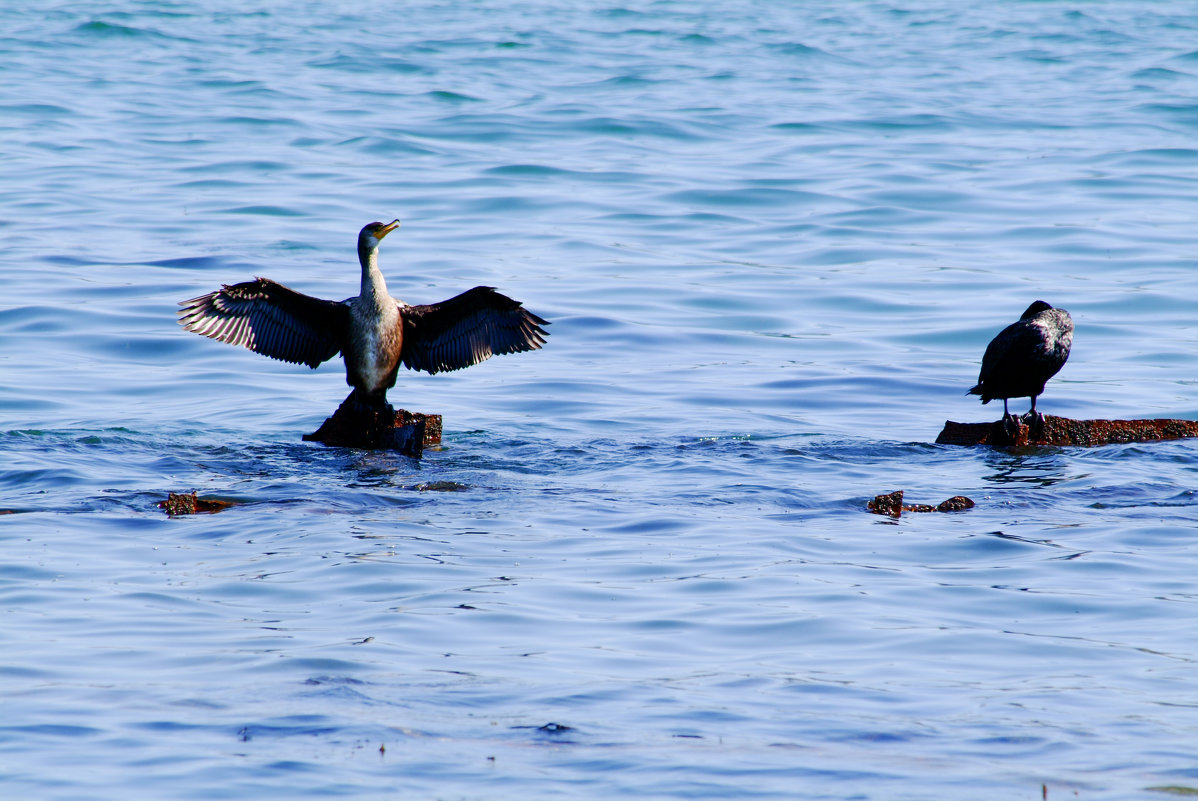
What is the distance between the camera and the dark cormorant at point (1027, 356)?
29.7 ft

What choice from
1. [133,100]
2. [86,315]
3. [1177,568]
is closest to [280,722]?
[1177,568]

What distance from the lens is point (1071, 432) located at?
9180 millimetres

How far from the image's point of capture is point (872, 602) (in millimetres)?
6297

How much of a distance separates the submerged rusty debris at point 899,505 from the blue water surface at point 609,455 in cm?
20

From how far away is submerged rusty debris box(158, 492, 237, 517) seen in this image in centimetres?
748

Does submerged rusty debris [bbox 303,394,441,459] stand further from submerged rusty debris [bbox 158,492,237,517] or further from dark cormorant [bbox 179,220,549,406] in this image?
submerged rusty debris [bbox 158,492,237,517]

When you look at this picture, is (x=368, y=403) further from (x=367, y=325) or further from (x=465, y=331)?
(x=465, y=331)

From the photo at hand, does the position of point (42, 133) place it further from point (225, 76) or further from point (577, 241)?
point (577, 241)

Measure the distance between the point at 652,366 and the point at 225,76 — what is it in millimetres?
15615

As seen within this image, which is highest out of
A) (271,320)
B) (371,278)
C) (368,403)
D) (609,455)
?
(371,278)

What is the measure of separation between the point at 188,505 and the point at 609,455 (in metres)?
2.80

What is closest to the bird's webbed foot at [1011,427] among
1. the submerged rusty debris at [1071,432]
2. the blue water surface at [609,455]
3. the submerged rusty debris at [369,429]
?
the submerged rusty debris at [1071,432]

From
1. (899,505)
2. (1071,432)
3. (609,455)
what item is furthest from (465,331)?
(1071,432)

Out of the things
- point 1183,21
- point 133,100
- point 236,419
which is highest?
point 1183,21
